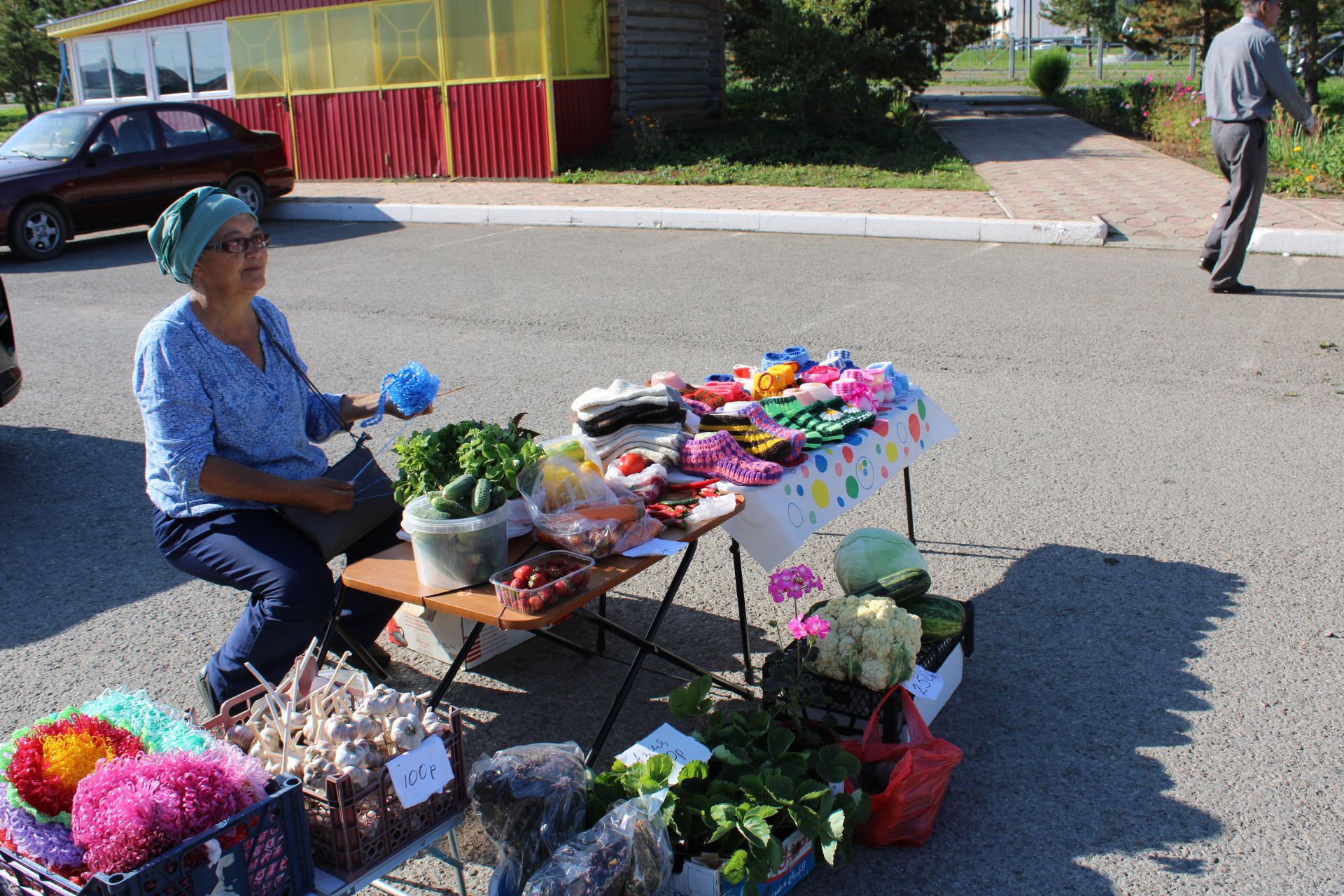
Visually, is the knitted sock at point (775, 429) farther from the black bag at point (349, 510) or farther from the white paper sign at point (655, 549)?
the black bag at point (349, 510)

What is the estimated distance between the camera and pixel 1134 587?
4.26m

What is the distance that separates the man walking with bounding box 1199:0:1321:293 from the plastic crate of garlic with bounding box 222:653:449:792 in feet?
26.3

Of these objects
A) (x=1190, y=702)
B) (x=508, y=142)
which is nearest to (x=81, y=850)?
(x=1190, y=702)

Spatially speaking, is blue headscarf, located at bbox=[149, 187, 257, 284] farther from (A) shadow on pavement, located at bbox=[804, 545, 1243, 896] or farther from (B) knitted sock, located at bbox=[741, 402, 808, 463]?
(A) shadow on pavement, located at bbox=[804, 545, 1243, 896]

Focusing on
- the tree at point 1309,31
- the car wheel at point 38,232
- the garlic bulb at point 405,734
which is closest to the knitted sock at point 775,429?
the garlic bulb at point 405,734

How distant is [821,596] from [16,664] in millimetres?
2959

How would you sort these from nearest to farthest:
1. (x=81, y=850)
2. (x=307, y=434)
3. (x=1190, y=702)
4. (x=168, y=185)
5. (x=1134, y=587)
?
(x=81, y=850) → (x=1190, y=702) → (x=307, y=434) → (x=1134, y=587) → (x=168, y=185)

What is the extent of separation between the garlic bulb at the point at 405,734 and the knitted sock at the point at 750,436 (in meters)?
1.60

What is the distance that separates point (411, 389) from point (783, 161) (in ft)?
48.3

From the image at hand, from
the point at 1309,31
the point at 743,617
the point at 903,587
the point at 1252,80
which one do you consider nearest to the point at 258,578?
the point at 743,617

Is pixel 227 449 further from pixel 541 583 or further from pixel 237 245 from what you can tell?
pixel 541 583

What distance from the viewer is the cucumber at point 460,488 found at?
2883 mm

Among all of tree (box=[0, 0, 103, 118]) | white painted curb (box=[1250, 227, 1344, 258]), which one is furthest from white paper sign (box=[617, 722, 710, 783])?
tree (box=[0, 0, 103, 118])

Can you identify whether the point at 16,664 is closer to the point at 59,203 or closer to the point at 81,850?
the point at 81,850
